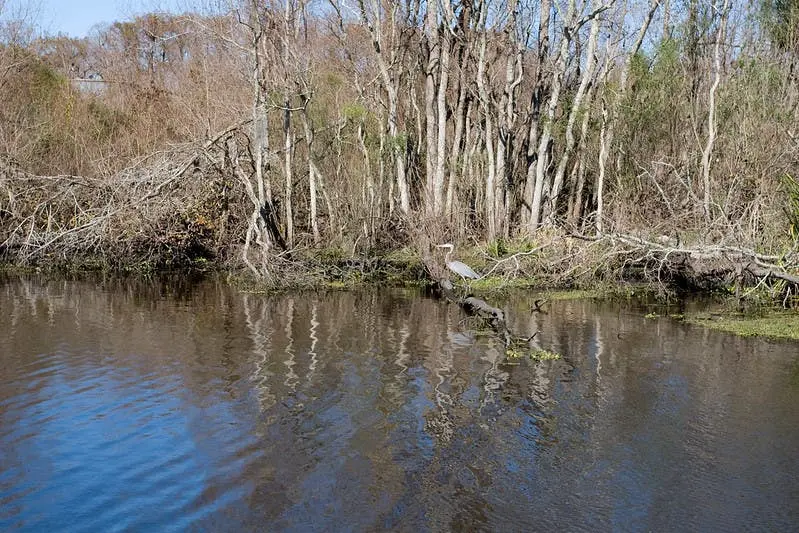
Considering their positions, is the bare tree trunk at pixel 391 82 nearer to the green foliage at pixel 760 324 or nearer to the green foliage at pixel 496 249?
the green foliage at pixel 496 249

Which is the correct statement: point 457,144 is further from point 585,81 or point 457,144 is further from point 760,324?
point 760,324

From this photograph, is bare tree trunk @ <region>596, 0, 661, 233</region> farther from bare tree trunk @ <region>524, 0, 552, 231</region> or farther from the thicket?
bare tree trunk @ <region>524, 0, 552, 231</region>

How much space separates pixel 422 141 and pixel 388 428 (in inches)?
618

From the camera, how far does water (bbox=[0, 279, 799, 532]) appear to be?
654 centimetres

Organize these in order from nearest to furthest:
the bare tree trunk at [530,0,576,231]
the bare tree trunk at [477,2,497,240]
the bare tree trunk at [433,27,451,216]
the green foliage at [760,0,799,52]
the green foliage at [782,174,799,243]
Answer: the green foliage at [782,174,799,243] → the bare tree trunk at [477,2,497,240] → the bare tree trunk at [530,0,576,231] → the green foliage at [760,0,799,52] → the bare tree trunk at [433,27,451,216]

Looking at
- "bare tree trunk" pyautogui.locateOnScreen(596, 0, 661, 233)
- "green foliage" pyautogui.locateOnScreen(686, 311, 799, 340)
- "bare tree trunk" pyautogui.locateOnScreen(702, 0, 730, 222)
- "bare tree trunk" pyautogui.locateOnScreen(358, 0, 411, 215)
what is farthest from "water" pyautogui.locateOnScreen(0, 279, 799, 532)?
"bare tree trunk" pyautogui.locateOnScreen(358, 0, 411, 215)

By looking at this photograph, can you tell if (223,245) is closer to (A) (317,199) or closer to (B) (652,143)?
(A) (317,199)

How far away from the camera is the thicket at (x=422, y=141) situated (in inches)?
766

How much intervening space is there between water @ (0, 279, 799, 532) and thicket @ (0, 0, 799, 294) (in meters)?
5.87

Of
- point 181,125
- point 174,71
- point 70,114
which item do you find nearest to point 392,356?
point 181,125

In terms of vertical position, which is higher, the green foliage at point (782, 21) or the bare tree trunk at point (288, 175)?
the green foliage at point (782, 21)

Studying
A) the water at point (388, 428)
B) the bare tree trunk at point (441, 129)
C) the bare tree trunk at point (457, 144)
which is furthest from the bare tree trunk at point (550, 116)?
the water at point (388, 428)

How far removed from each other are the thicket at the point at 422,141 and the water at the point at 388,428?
5868 mm

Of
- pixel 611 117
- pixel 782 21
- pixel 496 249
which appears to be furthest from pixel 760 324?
pixel 782 21
